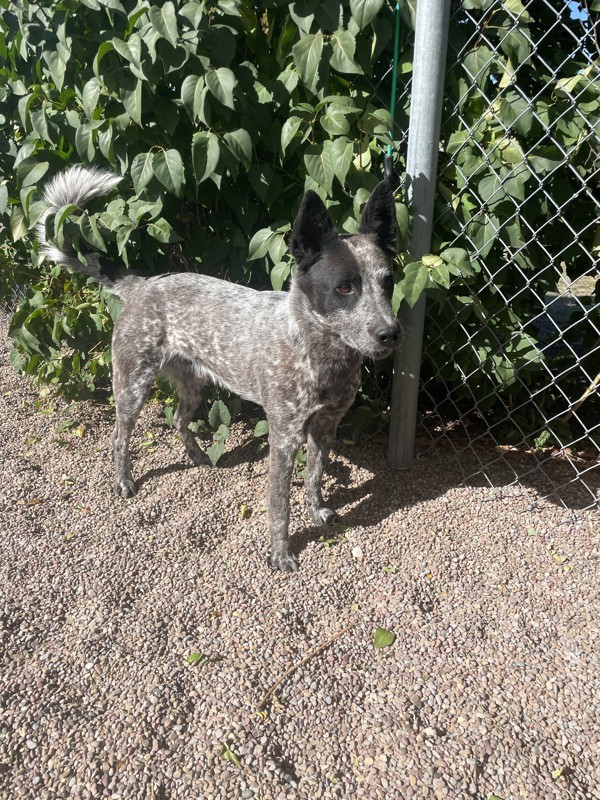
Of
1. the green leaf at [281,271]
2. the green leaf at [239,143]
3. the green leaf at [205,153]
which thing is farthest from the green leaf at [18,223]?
the green leaf at [281,271]

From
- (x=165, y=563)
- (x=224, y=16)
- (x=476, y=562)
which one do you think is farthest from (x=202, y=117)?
(x=476, y=562)

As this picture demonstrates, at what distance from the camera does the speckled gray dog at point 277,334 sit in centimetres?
242

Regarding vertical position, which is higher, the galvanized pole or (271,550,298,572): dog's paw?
the galvanized pole

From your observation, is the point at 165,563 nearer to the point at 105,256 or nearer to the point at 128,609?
the point at 128,609

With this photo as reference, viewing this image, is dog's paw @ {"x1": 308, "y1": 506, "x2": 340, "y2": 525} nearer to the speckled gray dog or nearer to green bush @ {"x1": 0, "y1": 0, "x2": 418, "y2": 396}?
the speckled gray dog

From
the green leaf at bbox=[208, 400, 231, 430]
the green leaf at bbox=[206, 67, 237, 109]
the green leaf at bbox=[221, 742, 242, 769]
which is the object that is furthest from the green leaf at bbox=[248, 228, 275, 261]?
the green leaf at bbox=[221, 742, 242, 769]

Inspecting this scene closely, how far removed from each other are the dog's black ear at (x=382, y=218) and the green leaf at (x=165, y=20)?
1020 millimetres

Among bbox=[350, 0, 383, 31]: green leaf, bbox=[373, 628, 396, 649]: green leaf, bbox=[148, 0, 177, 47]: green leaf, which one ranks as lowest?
bbox=[373, 628, 396, 649]: green leaf

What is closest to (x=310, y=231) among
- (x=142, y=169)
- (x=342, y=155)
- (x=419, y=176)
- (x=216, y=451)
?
(x=342, y=155)

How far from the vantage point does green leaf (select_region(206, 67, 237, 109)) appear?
94.4 inches

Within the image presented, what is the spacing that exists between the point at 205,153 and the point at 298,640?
2.10 meters

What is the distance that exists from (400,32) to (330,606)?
99.7 inches

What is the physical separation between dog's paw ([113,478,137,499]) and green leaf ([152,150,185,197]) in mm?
1601

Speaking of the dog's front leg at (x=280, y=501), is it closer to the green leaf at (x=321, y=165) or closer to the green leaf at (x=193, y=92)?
the green leaf at (x=321, y=165)
